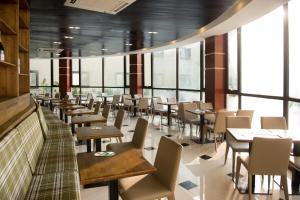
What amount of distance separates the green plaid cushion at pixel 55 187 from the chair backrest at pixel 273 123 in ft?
9.50

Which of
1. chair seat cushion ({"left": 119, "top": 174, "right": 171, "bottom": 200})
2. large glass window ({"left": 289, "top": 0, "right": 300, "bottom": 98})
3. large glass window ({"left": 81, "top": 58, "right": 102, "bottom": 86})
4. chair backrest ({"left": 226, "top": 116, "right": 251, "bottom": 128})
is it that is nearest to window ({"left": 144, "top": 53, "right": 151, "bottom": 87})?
large glass window ({"left": 81, "top": 58, "right": 102, "bottom": 86})

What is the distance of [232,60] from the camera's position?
7.02 m

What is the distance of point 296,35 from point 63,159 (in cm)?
423

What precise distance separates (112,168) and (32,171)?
3.09 ft

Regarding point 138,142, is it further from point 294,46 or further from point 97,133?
point 294,46

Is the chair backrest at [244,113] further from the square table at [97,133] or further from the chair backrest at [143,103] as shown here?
the chair backrest at [143,103]

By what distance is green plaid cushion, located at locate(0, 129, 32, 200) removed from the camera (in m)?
1.71

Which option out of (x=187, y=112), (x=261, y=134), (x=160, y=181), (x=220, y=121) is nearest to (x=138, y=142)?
(x=160, y=181)

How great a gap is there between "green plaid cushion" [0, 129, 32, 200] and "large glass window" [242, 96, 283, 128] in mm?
4461

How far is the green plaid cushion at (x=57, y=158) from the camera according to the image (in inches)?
103

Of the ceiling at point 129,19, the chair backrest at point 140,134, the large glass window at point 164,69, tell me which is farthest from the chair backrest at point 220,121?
the large glass window at point 164,69

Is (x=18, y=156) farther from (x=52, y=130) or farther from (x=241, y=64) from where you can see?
(x=241, y=64)

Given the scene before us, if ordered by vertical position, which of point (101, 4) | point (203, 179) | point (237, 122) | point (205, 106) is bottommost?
point (203, 179)

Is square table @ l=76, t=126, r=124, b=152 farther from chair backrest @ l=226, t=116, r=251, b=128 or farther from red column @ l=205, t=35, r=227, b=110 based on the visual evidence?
red column @ l=205, t=35, r=227, b=110
